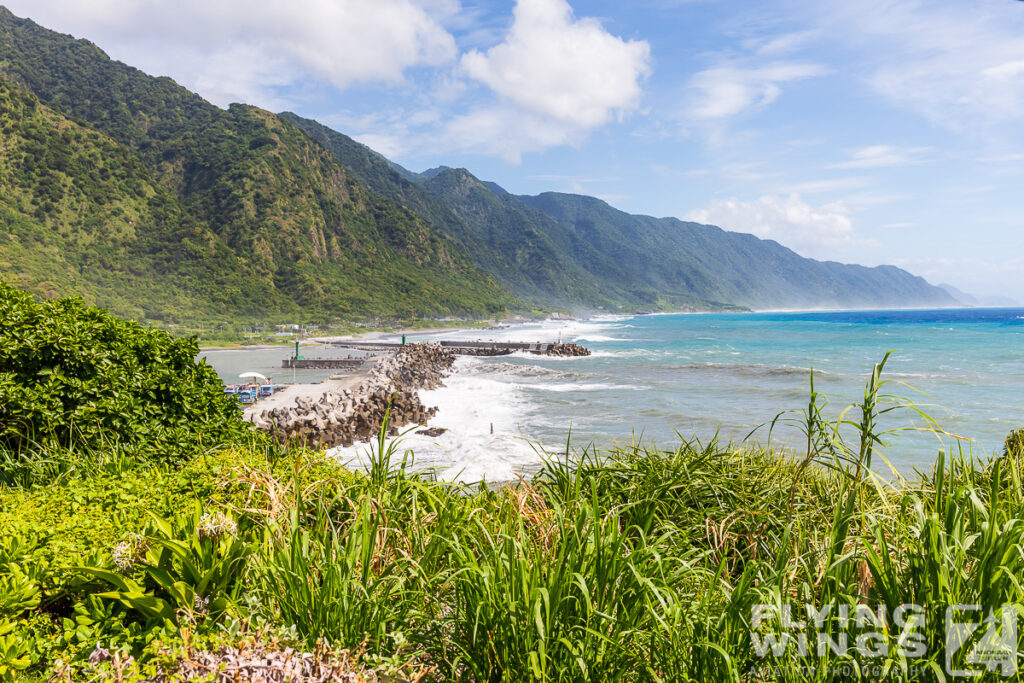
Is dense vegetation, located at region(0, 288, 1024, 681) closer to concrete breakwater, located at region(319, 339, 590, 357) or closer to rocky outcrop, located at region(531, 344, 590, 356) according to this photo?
rocky outcrop, located at region(531, 344, 590, 356)

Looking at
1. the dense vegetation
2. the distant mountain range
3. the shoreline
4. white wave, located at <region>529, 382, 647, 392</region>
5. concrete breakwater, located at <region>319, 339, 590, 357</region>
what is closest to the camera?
the dense vegetation

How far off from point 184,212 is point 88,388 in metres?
114

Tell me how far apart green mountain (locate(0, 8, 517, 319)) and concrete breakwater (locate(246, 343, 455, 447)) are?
1885 inches

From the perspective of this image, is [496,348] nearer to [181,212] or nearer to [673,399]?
[673,399]

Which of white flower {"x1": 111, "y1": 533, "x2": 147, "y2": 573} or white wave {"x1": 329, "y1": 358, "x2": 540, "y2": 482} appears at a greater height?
white flower {"x1": 111, "y1": 533, "x2": 147, "y2": 573}

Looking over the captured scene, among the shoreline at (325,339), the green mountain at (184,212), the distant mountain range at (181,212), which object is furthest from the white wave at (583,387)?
the green mountain at (184,212)

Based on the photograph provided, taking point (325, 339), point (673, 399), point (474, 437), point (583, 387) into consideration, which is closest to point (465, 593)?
point (474, 437)

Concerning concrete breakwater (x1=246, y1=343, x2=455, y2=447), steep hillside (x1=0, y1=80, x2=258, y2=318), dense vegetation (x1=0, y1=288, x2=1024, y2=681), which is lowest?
concrete breakwater (x1=246, y1=343, x2=455, y2=447)

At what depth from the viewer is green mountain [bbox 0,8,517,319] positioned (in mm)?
77062

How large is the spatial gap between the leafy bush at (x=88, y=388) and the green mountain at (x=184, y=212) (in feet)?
213

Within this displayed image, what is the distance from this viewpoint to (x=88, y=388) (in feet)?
19.3

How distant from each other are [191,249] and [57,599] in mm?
105066

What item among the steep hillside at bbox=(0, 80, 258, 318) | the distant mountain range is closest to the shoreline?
the distant mountain range

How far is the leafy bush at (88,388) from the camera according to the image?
5.66 m
